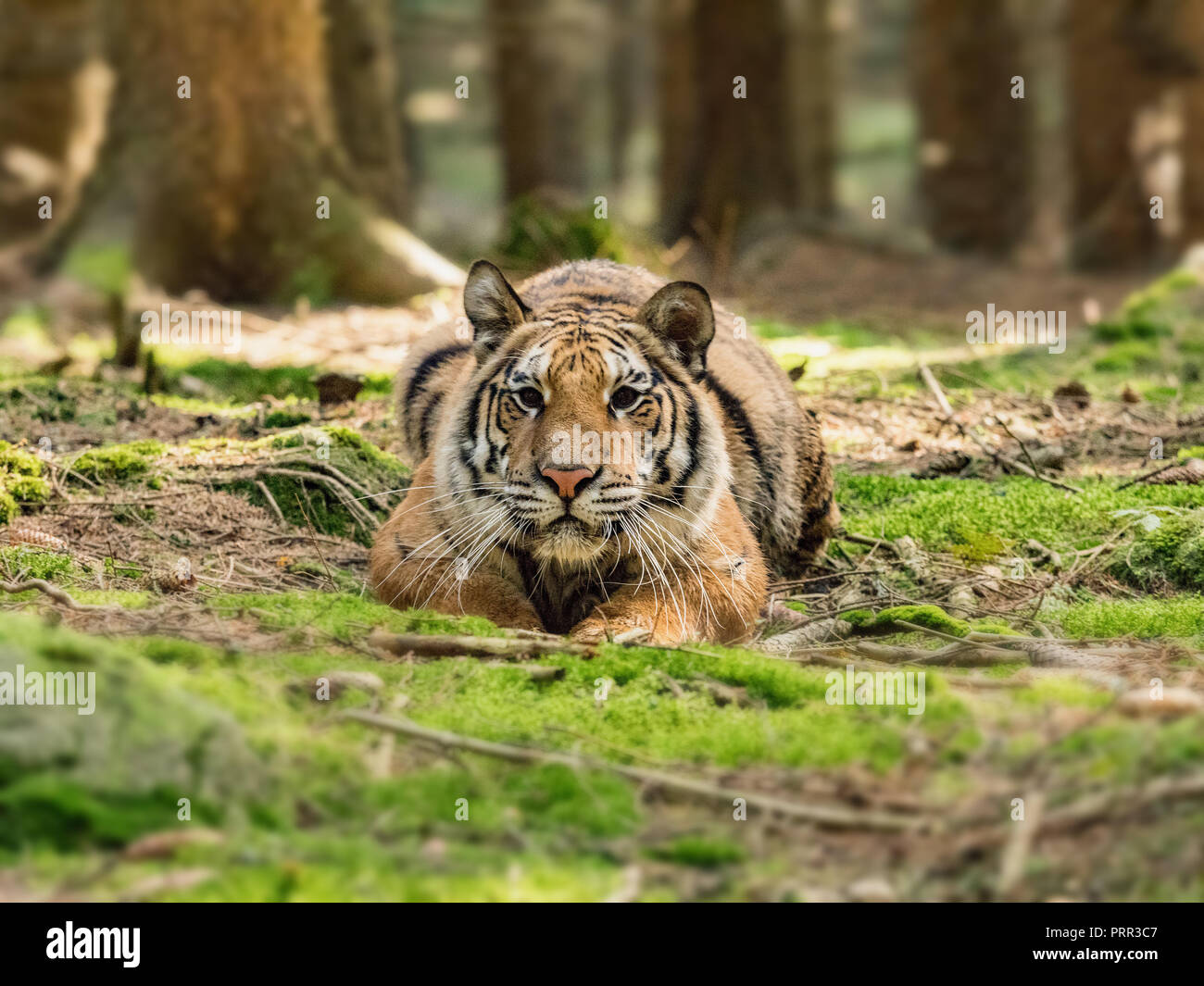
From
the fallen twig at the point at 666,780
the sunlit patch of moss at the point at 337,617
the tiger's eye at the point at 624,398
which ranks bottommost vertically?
the fallen twig at the point at 666,780

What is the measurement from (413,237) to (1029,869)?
10.2 meters

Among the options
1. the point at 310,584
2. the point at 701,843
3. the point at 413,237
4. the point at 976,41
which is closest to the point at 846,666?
the point at 701,843

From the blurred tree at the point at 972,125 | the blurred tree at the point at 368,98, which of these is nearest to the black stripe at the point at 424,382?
the blurred tree at the point at 368,98

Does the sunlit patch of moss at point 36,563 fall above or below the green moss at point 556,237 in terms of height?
below

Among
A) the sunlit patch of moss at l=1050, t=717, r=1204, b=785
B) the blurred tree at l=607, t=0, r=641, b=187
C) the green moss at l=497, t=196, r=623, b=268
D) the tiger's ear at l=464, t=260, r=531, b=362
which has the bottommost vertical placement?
the sunlit patch of moss at l=1050, t=717, r=1204, b=785

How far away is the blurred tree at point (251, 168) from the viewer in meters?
11.5

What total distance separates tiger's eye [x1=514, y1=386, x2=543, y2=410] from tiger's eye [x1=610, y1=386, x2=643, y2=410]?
287 mm

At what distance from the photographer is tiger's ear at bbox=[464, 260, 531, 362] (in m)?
5.35

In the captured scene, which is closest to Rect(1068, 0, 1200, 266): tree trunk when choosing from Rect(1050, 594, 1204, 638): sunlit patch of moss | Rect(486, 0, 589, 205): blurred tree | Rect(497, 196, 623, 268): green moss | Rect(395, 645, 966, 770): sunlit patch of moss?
Rect(486, 0, 589, 205): blurred tree

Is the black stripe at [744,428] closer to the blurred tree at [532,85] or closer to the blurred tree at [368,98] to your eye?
the blurred tree at [368,98]

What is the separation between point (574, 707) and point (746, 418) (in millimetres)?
2539

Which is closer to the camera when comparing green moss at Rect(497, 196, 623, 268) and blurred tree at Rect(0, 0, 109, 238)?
green moss at Rect(497, 196, 623, 268)

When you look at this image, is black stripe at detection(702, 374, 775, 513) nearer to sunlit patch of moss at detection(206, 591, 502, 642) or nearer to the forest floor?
the forest floor

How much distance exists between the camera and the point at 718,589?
5.32m
